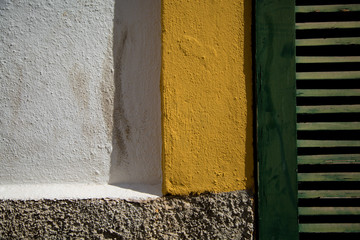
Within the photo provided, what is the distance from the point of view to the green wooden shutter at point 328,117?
1.37 metres

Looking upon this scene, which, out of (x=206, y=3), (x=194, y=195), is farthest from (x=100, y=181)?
(x=206, y=3)

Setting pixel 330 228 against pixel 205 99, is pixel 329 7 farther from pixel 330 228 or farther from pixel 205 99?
pixel 330 228

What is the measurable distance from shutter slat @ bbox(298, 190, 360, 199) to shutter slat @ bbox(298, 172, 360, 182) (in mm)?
64

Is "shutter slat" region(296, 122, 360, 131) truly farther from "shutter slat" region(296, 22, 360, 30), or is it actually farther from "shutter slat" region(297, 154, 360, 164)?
"shutter slat" region(296, 22, 360, 30)

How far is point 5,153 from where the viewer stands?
1463 mm

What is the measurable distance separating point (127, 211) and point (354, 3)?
1.69 meters

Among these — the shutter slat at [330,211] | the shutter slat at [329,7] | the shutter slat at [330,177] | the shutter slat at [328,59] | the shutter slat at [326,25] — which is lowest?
the shutter slat at [330,211]

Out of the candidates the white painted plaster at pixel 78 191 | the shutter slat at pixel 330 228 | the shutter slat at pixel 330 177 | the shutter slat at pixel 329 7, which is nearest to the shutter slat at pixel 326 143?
the shutter slat at pixel 330 177

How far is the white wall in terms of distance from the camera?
57.6 inches

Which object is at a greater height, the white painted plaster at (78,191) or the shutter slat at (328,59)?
the shutter slat at (328,59)

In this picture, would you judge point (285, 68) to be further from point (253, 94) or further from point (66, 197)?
point (66, 197)

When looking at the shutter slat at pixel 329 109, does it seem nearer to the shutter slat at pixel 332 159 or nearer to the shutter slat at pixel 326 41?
the shutter slat at pixel 332 159

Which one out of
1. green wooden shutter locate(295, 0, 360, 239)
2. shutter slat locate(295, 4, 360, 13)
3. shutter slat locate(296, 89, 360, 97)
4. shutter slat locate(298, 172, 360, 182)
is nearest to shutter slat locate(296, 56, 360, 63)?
green wooden shutter locate(295, 0, 360, 239)

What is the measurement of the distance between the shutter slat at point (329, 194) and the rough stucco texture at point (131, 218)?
0.31 m
